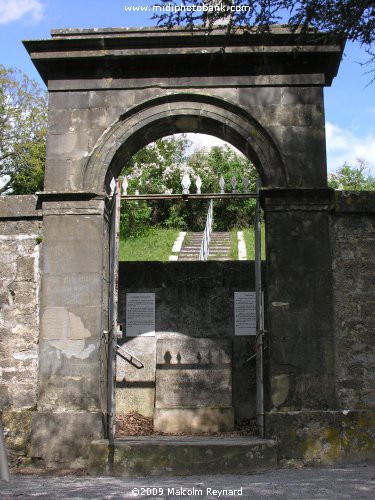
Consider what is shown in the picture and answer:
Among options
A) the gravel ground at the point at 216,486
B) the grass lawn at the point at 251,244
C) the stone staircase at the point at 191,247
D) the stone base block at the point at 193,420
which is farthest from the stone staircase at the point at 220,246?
the gravel ground at the point at 216,486

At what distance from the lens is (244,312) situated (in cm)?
917

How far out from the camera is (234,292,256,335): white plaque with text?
360 inches

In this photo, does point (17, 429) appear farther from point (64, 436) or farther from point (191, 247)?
point (191, 247)

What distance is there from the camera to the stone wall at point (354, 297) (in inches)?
295

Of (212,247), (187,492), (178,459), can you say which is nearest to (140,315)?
(178,459)

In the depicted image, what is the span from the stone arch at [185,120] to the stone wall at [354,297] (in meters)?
0.88

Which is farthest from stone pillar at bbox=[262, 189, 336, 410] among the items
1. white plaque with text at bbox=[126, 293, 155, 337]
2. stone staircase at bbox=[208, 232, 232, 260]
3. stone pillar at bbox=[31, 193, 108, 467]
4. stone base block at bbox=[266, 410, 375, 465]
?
stone staircase at bbox=[208, 232, 232, 260]

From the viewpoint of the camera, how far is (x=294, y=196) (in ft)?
25.3

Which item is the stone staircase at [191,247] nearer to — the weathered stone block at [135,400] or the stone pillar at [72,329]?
the weathered stone block at [135,400]

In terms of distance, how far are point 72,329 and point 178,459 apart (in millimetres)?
1889

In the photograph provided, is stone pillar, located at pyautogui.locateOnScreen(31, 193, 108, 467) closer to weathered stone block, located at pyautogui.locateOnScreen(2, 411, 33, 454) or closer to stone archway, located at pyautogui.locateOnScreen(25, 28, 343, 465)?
stone archway, located at pyautogui.locateOnScreen(25, 28, 343, 465)

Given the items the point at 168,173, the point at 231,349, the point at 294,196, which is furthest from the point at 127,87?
the point at 168,173

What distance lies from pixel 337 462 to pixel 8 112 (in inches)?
1032

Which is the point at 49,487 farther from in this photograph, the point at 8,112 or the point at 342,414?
the point at 8,112
